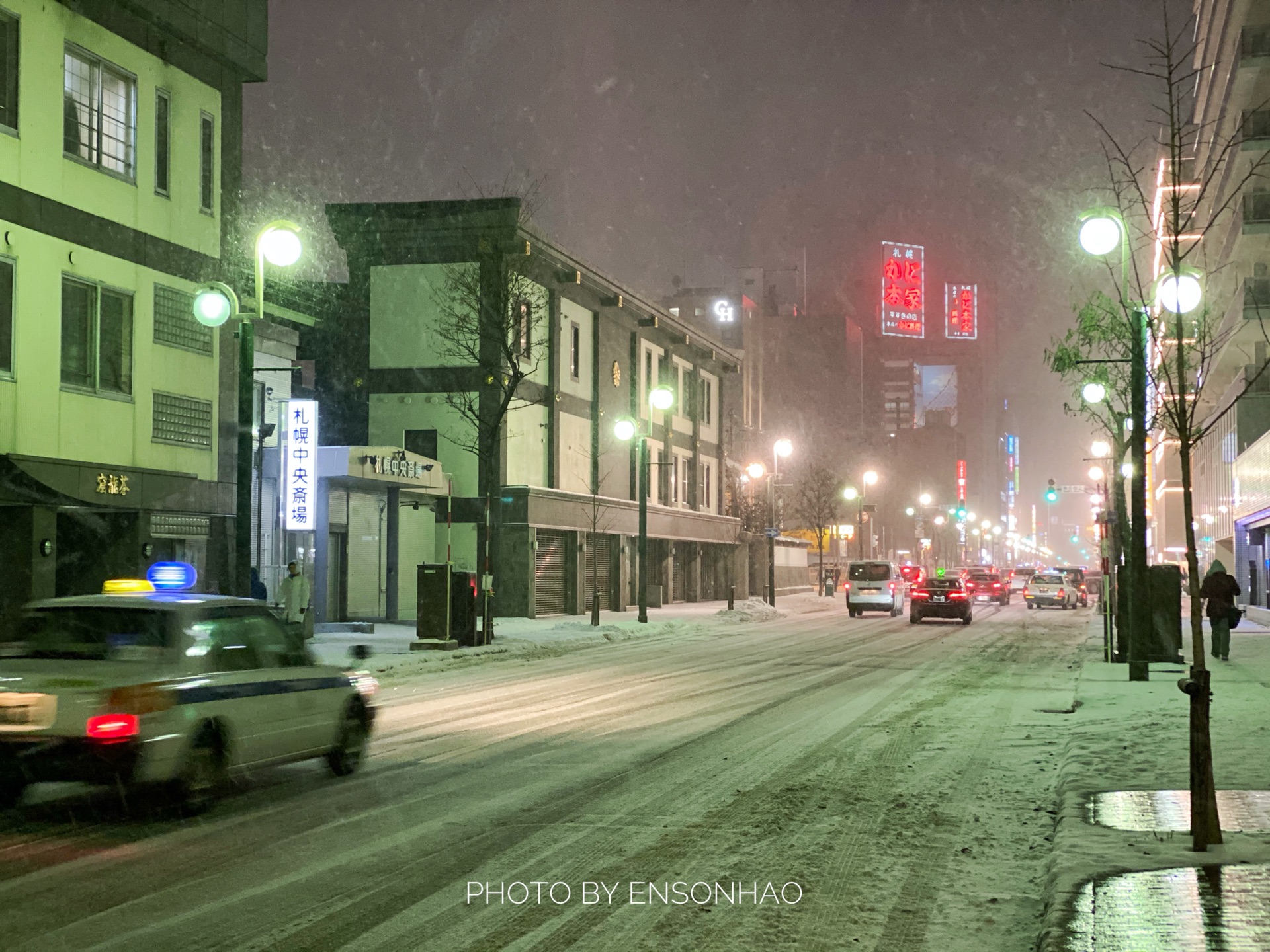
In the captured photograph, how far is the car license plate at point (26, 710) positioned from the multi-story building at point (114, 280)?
46.7ft

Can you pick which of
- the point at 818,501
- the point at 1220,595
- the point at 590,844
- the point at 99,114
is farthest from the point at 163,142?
the point at 818,501

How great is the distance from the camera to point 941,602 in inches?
1671

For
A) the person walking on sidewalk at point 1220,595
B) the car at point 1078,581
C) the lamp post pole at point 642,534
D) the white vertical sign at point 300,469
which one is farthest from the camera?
the car at point 1078,581

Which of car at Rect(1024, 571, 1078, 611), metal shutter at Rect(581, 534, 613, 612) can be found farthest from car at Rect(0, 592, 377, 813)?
car at Rect(1024, 571, 1078, 611)

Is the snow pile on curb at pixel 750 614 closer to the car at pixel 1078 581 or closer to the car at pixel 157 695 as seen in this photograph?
the car at pixel 1078 581

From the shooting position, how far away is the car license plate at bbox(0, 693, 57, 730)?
8445mm

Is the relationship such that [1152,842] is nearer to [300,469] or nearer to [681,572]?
[300,469]

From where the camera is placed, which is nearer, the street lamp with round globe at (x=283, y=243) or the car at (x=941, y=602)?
the street lamp with round globe at (x=283, y=243)

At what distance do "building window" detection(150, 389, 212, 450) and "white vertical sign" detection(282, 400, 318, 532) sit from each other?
2783mm

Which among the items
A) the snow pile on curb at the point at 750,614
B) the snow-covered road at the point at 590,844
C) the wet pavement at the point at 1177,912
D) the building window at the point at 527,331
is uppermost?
the building window at the point at 527,331

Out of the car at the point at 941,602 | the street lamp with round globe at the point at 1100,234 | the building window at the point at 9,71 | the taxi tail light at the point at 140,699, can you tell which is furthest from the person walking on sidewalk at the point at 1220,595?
the building window at the point at 9,71

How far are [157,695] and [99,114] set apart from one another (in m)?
18.6

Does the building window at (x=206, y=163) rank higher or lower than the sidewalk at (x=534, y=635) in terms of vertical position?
higher

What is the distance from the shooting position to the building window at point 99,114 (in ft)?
77.1
